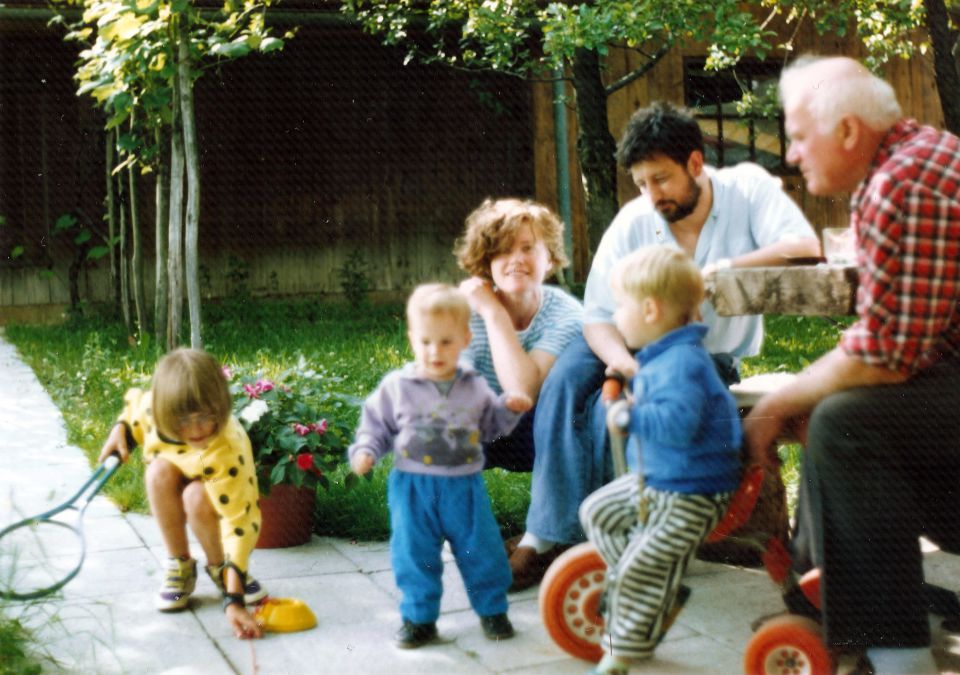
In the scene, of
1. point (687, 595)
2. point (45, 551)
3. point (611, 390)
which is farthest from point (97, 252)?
point (687, 595)

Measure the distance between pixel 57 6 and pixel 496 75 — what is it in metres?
4.09

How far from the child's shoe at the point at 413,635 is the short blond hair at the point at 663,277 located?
103cm

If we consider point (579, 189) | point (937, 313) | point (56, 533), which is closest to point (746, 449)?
point (937, 313)

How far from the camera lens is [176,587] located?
11.1 ft

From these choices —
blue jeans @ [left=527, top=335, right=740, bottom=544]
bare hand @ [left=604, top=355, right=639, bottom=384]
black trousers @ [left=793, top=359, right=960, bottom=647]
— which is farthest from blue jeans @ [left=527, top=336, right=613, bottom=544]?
black trousers @ [left=793, top=359, right=960, bottom=647]

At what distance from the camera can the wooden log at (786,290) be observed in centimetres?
271

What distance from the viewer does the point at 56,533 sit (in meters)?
4.11

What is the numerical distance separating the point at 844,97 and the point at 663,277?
54 centimetres

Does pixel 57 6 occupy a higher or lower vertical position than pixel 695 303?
higher

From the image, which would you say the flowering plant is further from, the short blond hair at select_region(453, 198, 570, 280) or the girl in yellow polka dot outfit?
the short blond hair at select_region(453, 198, 570, 280)

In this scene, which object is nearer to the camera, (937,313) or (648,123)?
(937,313)

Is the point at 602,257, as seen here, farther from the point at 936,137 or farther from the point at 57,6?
the point at 57,6

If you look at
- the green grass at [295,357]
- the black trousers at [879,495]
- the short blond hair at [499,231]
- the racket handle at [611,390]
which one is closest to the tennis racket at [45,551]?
the green grass at [295,357]

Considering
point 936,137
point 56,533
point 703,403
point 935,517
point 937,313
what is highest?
point 936,137
